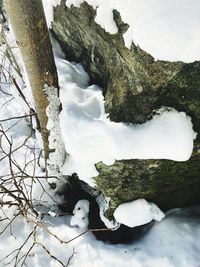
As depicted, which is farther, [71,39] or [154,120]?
[71,39]

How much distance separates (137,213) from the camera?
2.74m

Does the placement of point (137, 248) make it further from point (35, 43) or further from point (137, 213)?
point (35, 43)

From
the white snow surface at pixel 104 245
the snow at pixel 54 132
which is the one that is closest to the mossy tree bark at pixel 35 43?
the snow at pixel 54 132

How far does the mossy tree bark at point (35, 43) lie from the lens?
1.96 metres

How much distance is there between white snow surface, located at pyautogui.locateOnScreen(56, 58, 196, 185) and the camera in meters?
2.08

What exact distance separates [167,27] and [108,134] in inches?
31.8

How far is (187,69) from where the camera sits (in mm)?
1892

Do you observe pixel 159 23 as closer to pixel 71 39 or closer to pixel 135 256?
pixel 71 39

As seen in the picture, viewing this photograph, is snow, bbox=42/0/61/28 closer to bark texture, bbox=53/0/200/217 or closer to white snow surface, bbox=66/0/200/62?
bark texture, bbox=53/0/200/217

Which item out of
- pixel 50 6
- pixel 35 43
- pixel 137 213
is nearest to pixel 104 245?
pixel 137 213

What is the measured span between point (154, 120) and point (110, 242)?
1500 mm

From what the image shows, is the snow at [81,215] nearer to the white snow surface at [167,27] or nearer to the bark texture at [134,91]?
the bark texture at [134,91]

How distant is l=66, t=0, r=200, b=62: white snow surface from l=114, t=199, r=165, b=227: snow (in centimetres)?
142

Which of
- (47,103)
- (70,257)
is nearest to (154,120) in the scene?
(47,103)
